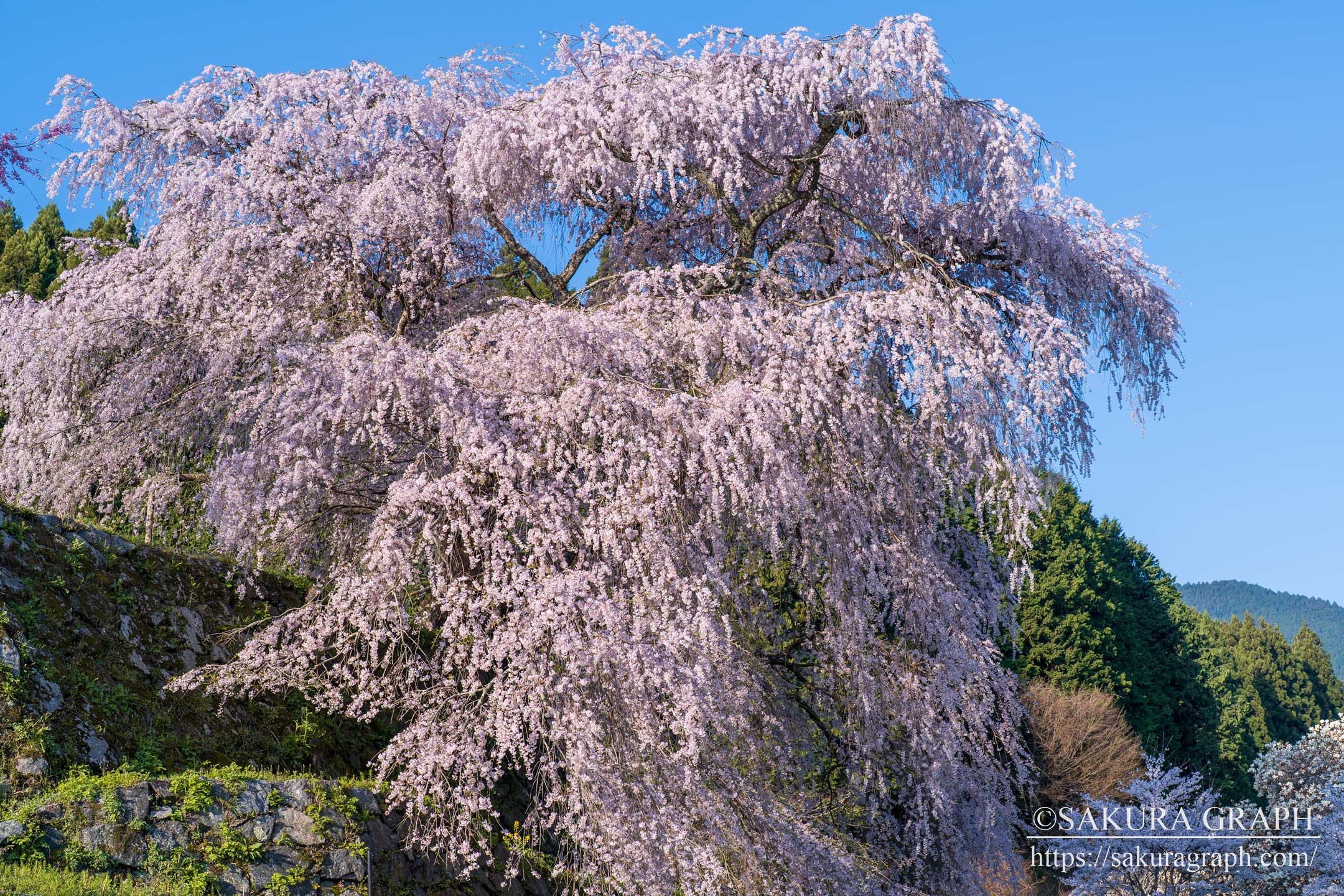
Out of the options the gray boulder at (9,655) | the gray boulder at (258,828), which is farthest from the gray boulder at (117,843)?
the gray boulder at (9,655)

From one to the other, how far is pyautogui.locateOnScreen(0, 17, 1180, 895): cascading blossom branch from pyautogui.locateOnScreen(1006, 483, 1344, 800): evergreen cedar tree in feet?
46.1

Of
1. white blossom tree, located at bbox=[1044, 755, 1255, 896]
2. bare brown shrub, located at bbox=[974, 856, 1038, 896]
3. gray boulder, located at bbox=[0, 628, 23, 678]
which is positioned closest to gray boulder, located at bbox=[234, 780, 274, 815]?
gray boulder, located at bbox=[0, 628, 23, 678]

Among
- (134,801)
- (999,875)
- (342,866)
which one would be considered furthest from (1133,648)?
(134,801)

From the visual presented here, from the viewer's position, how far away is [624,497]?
9.34 meters

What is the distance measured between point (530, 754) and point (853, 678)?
309cm

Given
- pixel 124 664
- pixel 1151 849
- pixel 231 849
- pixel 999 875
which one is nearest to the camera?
pixel 231 849

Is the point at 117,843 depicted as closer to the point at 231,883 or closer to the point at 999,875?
the point at 231,883

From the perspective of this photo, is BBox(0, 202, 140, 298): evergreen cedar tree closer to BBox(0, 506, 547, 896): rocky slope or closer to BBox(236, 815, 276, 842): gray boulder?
BBox(0, 506, 547, 896): rocky slope

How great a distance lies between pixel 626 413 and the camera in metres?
9.68

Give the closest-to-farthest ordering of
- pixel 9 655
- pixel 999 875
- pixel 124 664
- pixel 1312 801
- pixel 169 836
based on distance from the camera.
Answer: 1. pixel 169 836
2. pixel 9 655
3. pixel 124 664
4. pixel 999 875
5. pixel 1312 801

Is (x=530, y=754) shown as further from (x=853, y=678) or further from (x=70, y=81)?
Result: (x=70, y=81)

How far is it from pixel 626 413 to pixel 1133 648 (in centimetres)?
3051

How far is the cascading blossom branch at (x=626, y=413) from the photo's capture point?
9102mm

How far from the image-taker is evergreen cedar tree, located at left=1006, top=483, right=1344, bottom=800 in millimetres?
32406
